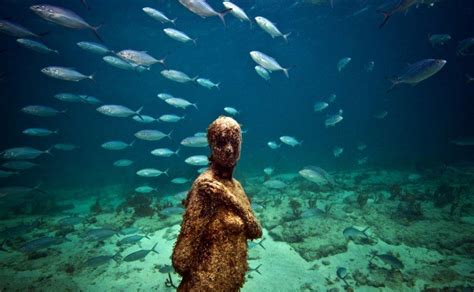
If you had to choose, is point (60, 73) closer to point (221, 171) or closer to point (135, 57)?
point (135, 57)

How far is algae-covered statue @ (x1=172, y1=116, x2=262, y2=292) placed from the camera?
81.9 inches

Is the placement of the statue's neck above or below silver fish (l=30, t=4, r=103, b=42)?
below

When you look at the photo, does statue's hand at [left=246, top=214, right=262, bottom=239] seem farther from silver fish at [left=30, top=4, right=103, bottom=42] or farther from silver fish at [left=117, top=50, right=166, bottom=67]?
silver fish at [left=117, top=50, right=166, bottom=67]

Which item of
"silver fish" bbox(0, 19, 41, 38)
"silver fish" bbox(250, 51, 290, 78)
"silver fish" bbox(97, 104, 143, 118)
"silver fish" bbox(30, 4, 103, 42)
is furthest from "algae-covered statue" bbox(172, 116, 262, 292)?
"silver fish" bbox(97, 104, 143, 118)

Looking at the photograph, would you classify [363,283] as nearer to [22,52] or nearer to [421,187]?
[421,187]

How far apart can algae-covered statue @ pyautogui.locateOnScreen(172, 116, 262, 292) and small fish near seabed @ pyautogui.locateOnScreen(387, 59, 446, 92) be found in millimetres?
7081

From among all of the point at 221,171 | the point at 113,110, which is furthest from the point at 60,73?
the point at 221,171

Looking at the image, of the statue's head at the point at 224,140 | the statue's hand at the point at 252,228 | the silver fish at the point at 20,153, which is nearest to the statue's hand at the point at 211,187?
the statue's head at the point at 224,140

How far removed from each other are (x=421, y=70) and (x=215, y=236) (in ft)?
25.3

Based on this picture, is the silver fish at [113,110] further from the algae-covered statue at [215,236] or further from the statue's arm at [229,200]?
the statue's arm at [229,200]

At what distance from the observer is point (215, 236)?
84.8 inches

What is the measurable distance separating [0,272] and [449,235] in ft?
43.0

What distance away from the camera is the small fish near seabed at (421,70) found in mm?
6570

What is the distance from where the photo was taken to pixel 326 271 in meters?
6.64
